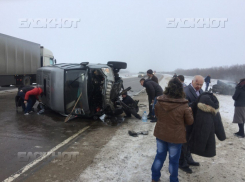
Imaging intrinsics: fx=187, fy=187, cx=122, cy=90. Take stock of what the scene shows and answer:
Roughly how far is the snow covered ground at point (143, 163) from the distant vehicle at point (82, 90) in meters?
1.72

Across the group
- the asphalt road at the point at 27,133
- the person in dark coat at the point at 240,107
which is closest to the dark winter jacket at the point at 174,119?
the asphalt road at the point at 27,133

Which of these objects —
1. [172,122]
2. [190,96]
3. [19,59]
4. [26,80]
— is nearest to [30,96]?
[190,96]

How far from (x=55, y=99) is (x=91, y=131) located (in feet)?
6.28

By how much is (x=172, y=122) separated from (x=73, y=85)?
4.27 meters

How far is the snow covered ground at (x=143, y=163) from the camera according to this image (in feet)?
10.1

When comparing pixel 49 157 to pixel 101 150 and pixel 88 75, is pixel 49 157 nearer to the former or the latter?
pixel 101 150

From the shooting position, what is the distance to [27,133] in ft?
16.8

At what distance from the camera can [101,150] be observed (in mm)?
4098

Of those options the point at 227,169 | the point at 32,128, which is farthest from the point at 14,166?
the point at 227,169

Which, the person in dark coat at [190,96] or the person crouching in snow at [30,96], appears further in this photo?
the person crouching in snow at [30,96]

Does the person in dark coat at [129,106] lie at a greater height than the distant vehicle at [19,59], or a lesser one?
lesser

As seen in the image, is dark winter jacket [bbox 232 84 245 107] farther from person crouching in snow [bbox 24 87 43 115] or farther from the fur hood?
person crouching in snow [bbox 24 87 43 115]

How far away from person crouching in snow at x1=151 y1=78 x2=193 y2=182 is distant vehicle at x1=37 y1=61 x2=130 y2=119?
3656mm

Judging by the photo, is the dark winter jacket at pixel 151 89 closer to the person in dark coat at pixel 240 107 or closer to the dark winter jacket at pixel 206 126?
the person in dark coat at pixel 240 107
